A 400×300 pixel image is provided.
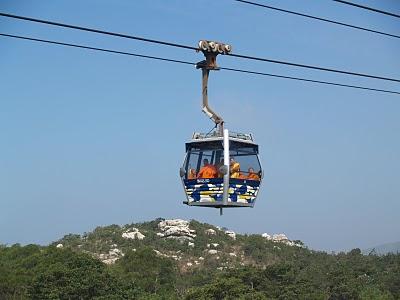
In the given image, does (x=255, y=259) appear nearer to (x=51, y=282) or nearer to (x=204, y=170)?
(x=51, y=282)

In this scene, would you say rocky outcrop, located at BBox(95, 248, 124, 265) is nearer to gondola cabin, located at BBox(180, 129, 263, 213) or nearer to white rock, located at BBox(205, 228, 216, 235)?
white rock, located at BBox(205, 228, 216, 235)

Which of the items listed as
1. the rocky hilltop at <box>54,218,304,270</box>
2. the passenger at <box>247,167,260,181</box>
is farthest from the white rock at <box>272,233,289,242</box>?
the passenger at <box>247,167,260,181</box>

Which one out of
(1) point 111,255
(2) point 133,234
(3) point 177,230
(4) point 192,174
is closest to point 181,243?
(3) point 177,230

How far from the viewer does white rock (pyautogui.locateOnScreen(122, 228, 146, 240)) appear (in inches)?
4577

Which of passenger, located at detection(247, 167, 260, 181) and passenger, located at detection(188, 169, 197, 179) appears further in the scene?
passenger, located at detection(188, 169, 197, 179)

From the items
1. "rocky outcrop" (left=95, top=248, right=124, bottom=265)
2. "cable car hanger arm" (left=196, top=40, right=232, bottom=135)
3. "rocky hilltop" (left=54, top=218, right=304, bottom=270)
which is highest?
"rocky hilltop" (left=54, top=218, right=304, bottom=270)

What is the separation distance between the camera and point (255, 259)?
114m

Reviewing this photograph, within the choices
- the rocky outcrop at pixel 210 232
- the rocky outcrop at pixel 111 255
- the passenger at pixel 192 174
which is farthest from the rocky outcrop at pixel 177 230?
the passenger at pixel 192 174

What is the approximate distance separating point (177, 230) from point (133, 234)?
8915 millimetres

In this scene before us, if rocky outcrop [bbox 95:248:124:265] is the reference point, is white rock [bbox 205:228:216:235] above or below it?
above

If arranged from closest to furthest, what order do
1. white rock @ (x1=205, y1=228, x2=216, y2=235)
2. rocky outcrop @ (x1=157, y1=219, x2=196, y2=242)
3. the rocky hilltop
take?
the rocky hilltop
rocky outcrop @ (x1=157, y1=219, x2=196, y2=242)
white rock @ (x1=205, y1=228, x2=216, y2=235)

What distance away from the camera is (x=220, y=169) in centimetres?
1149

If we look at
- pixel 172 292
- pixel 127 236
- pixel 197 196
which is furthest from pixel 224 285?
pixel 127 236

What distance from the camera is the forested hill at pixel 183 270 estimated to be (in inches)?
2234
